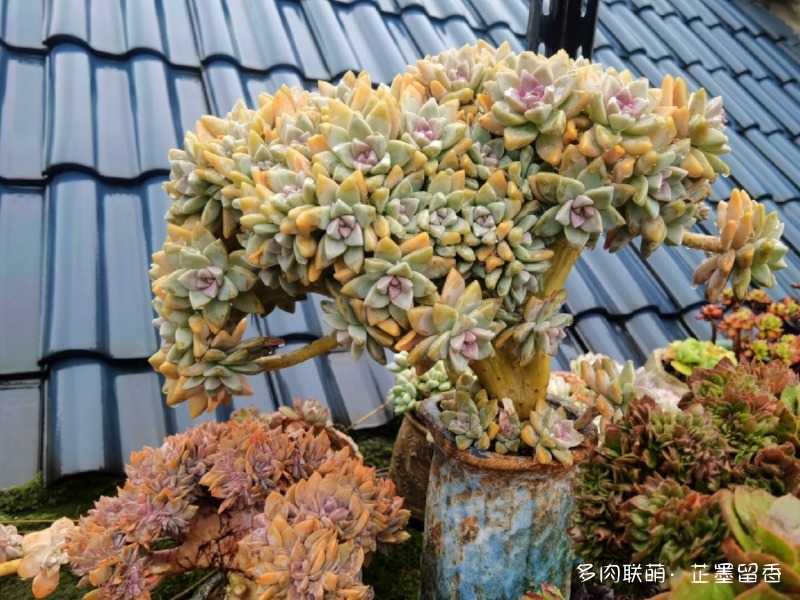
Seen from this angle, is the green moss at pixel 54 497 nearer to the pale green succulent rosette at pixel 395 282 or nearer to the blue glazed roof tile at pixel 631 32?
the pale green succulent rosette at pixel 395 282

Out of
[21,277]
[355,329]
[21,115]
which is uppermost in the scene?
[21,115]

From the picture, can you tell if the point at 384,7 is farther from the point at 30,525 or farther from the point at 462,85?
the point at 30,525

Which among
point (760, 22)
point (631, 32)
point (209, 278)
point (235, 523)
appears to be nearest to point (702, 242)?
point (209, 278)

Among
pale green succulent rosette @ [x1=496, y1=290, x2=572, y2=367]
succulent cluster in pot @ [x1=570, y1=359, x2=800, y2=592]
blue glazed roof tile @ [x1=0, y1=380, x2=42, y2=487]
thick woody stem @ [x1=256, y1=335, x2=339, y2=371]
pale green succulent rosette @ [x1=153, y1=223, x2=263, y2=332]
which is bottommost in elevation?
succulent cluster in pot @ [x1=570, y1=359, x2=800, y2=592]

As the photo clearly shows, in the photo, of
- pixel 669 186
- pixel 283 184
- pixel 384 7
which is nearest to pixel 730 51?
pixel 384 7

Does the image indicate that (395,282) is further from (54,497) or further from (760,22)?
(760,22)

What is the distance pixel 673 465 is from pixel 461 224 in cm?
29

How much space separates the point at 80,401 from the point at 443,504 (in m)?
0.68

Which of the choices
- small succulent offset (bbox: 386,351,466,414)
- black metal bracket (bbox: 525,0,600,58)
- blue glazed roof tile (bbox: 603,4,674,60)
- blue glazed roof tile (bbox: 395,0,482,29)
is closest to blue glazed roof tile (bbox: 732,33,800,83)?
blue glazed roof tile (bbox: 603,4,674,60)

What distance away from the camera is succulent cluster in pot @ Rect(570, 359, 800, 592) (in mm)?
502

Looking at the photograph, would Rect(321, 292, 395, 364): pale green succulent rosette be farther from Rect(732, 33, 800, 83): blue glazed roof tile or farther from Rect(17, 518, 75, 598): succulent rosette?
Rect(732, 33, 800, 83): blue glazed roof tile

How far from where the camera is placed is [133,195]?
4.34ft

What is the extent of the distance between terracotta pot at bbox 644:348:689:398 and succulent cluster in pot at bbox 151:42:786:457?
83 cm

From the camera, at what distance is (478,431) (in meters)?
0.67
